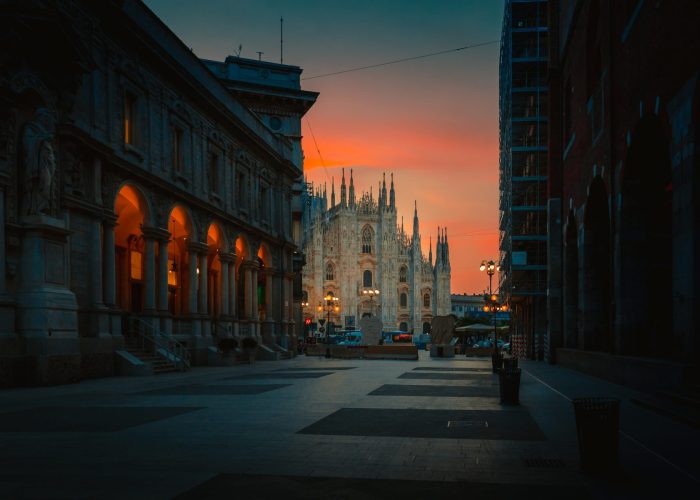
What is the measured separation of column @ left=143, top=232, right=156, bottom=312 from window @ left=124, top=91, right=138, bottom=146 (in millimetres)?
3556

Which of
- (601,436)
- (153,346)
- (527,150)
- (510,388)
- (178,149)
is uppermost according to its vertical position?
(527,150)

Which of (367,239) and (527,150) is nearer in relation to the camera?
(527,150)

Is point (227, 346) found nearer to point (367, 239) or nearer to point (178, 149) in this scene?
point (178, 149)

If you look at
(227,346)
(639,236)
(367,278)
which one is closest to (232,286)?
(227,346)

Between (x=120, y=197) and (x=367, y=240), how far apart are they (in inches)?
3707

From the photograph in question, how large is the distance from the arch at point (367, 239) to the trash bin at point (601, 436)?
4485 inches

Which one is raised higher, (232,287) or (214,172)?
(214,172)

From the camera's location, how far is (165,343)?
2914cm

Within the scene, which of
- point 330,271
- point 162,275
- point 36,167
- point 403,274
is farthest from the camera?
point 403,274

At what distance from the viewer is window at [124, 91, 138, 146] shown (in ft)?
91.8

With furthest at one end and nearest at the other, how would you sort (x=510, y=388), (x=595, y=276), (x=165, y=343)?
1. (x=595, y=276)
2. (x=165, y=343)
3. (x=510, y=388)

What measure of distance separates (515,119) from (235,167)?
2307 cm

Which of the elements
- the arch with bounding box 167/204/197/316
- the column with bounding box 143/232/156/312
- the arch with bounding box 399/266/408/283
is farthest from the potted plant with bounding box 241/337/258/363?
the arch with bounding box 399/266/408/283

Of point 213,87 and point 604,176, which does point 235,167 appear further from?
point 604,176
